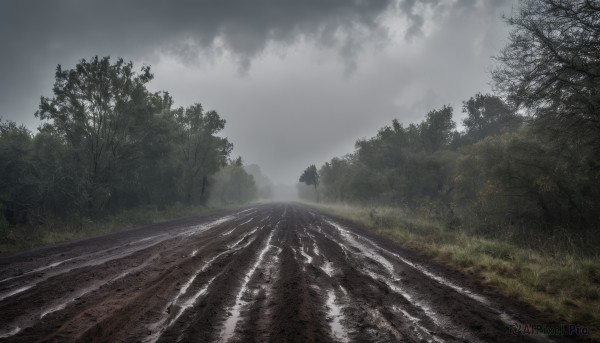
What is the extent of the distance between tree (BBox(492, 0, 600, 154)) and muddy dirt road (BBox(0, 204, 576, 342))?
7294mm

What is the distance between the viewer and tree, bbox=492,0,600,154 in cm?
1005

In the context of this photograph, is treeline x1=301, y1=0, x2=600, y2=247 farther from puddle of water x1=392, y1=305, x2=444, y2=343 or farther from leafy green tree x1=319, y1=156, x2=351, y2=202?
leafy green tree x1=319, y1=156, x2=351, y2=202

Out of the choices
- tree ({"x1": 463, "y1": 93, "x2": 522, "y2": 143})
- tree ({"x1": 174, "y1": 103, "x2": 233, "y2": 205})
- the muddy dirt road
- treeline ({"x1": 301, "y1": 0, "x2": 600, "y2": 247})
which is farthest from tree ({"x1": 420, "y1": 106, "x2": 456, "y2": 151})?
the muddy dirt road

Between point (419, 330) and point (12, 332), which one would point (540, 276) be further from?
point (12, 332)

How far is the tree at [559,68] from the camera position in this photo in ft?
33.0

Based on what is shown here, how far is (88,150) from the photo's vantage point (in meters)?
25.3

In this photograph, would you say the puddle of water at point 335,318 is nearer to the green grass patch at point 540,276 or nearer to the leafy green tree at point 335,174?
the green grass patch at point 540,276

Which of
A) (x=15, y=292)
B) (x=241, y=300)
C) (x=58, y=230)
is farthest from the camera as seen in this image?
(x=58, y=230)

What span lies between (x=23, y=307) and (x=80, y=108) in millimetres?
22594

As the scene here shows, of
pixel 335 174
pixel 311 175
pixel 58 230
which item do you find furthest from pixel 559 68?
pixel 311 175

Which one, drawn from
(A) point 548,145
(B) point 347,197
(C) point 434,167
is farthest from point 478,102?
(A) point 548,145

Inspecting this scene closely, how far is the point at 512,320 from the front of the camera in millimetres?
5219

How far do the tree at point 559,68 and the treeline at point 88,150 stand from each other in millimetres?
23392

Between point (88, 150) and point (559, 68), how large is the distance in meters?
29.0
